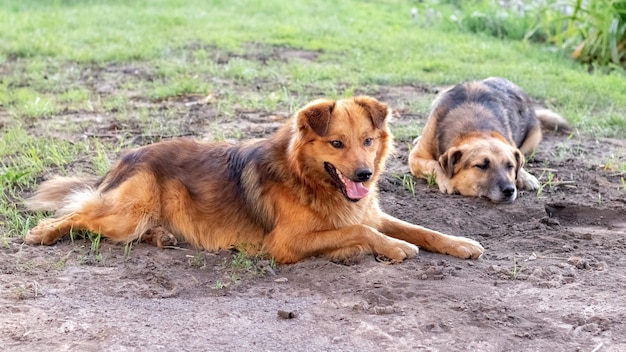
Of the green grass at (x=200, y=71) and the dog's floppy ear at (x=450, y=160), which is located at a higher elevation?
the dog's floppy ear at (x=450, y=160)

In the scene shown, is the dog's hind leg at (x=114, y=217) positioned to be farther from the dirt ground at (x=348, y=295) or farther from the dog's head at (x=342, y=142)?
the dog's head at (x=342, y=142)

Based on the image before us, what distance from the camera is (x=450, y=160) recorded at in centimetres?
680

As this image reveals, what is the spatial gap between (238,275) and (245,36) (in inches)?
380

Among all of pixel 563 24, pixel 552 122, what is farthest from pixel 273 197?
pixel 563 24

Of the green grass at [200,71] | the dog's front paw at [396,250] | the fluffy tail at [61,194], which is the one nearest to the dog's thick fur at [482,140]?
the green grass at [200,71]

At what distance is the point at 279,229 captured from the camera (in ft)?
16.9

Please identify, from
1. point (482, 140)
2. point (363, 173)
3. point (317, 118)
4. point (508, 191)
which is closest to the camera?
point (363, 173)

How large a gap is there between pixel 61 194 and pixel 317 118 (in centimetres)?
213

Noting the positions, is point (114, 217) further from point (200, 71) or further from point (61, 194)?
point (200, 71)

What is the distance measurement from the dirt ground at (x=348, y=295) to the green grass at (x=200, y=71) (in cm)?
128

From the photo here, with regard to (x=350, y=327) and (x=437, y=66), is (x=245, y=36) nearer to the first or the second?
(x=437, y=66)

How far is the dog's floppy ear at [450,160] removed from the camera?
6.79 meters

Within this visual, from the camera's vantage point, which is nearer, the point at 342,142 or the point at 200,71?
the point at 342,142

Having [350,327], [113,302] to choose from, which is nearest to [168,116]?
[113,302]
